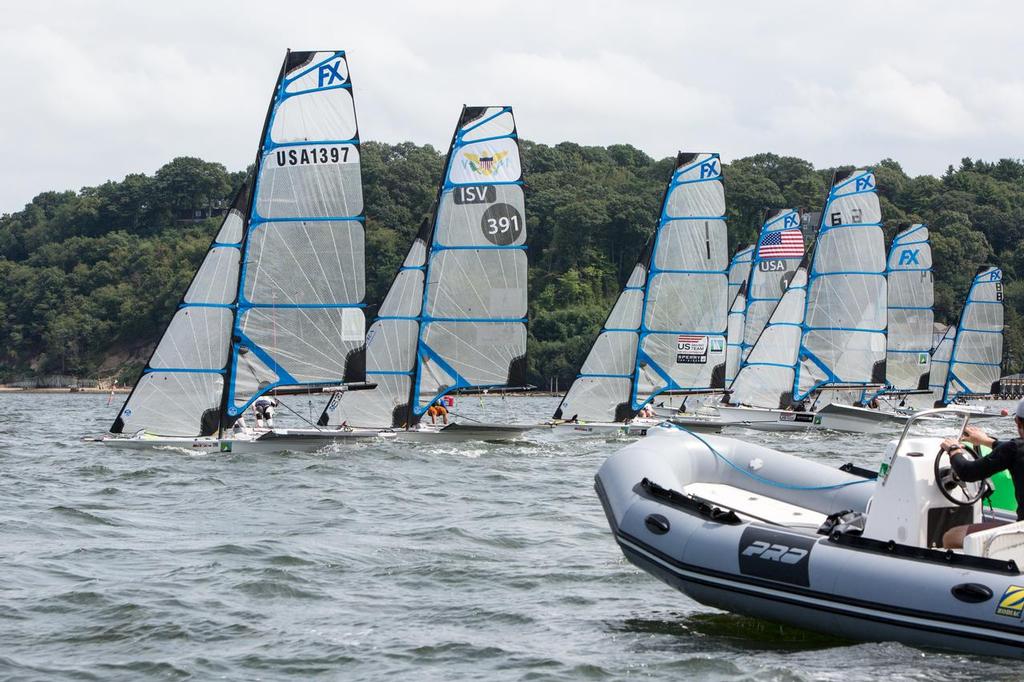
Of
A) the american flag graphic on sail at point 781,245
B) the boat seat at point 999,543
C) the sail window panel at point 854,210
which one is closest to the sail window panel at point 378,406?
the sail window panel at point 854,210

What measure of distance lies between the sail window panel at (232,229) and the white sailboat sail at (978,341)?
1479 inches

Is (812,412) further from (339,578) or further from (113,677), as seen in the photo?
(113,677)

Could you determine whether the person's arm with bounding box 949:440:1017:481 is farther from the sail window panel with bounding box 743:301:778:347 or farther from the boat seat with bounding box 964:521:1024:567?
the sail window panel with bounding box 743:301:778:347

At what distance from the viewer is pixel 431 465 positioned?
1022 inches

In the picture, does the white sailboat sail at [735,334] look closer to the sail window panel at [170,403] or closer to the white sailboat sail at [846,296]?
the white sailboat sail at [846,296]

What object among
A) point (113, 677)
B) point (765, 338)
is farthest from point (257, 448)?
point (765, 338)

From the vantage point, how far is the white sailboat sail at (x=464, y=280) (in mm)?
31969

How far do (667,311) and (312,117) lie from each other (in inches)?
529

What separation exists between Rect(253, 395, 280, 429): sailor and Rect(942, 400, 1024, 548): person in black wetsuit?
62.8ft

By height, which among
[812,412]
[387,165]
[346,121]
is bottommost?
[812,412]

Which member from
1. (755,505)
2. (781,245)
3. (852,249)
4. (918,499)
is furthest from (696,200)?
(918,499)

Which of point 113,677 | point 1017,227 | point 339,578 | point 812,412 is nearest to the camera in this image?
point 113,677

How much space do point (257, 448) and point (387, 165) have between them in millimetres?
102627

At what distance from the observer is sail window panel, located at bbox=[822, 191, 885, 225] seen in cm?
4409
